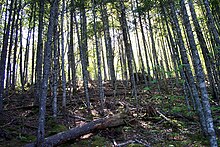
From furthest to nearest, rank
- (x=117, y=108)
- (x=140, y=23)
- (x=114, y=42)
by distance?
(x=114, y=42), (x=140, y=23), (x=117, y=108)

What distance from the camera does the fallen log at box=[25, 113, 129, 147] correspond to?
559 centimetres

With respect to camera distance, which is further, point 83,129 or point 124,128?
point 124,128

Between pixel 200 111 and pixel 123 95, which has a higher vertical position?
pixel 123 95

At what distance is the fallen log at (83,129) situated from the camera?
5.59 m

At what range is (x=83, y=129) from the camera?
6465mm

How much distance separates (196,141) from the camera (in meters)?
6.14

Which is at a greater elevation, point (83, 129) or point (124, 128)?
point (83, 129)

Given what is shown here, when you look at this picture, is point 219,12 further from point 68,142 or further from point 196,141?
point 68,142

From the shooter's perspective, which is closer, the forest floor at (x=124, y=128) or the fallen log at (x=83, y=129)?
the fallen log at (x=83, y=129)

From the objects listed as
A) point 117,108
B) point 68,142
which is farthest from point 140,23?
point 68,142

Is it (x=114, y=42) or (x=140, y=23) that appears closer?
(x=140, y=23)

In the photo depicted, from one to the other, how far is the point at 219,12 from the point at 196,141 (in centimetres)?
631

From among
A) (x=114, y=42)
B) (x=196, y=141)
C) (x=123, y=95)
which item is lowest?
(x=196, y=141)

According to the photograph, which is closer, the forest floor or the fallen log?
the fallen log
